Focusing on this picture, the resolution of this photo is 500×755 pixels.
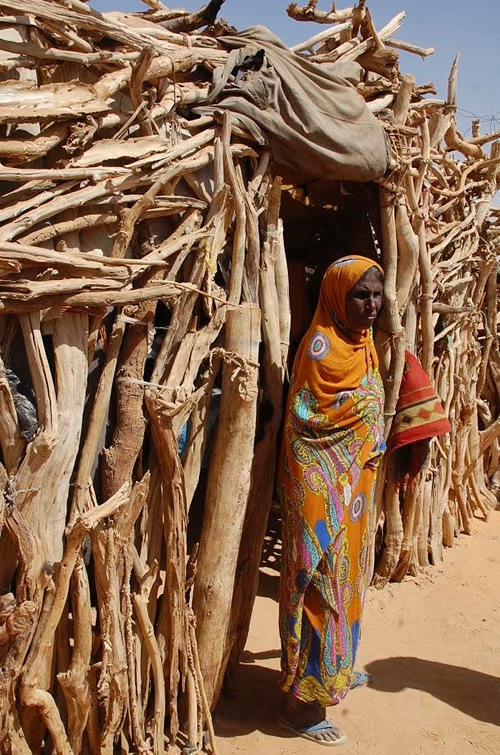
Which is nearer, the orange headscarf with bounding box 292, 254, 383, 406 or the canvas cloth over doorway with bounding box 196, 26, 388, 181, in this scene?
the orange headscarf with bounding box 292, 254, 383, 406

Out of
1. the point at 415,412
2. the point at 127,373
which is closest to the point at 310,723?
the point at 415,412

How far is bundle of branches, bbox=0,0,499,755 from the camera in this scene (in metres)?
2.51

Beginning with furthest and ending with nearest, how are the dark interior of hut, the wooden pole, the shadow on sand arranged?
the dark interior of hut → the shadow on sand → the wooden pole

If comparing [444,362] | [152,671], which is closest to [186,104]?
[152,671]

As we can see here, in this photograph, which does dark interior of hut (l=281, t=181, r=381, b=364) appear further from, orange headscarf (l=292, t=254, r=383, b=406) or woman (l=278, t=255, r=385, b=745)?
woman (l=278, t=255, r=385, b=745)

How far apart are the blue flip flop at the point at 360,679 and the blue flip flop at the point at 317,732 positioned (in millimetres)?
451

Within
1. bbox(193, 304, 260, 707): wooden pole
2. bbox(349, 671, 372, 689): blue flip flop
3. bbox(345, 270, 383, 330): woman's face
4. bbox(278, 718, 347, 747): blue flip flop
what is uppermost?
bbox(345, 270, 383, 330): woman's face

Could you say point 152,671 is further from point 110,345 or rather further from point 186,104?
point 186,104

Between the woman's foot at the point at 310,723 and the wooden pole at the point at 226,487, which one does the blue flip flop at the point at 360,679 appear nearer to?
the woman's foot at the point at 310,723

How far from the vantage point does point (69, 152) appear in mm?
2646

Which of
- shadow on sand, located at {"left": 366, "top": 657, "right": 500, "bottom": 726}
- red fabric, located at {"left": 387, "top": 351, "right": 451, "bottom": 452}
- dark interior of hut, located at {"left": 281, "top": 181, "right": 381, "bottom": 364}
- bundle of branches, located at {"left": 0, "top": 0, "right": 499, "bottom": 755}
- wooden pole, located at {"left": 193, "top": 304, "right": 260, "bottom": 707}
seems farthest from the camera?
dark interior of hut, located at {"left": 281, "top": 181, "right": 381, "bottom": 364}

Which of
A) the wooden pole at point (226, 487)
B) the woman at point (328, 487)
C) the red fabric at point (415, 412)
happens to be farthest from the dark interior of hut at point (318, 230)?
the wooden pole at point (226, 487)

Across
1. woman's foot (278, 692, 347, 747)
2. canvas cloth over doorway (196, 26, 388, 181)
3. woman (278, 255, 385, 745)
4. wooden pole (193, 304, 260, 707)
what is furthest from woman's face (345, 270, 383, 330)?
woman's foot (278, 692, 347, 747)

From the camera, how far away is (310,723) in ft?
10.6
